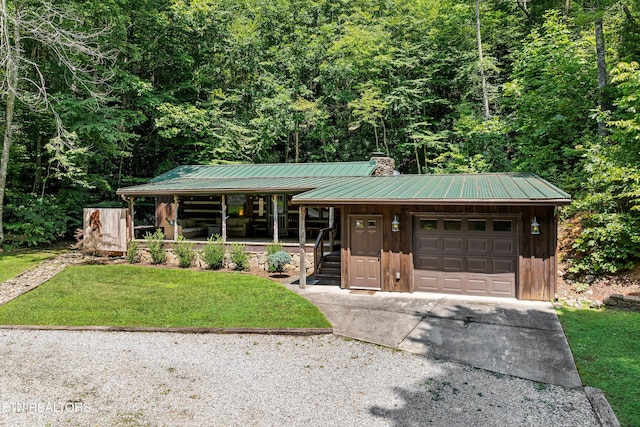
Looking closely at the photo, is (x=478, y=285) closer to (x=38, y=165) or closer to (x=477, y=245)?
(x=477, y=245)

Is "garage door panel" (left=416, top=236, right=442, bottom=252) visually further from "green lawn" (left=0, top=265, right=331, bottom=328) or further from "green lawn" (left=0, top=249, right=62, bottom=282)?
"green lawn" (left=0, top=249, right=62, bottom=282)

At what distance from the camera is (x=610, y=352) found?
5965 mm

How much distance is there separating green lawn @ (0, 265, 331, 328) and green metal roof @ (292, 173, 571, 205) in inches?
117

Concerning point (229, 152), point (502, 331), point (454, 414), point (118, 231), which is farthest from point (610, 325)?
point (229, 152)

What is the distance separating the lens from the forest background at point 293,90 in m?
15.9

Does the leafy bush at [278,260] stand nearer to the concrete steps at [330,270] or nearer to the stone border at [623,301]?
the concrete steps at [330,270]

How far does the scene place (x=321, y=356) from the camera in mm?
6062

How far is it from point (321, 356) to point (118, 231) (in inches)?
469

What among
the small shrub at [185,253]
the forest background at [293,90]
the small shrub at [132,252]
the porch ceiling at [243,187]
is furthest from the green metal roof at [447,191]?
the small shrub at [132,252]

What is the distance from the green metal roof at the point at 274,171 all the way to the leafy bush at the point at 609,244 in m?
7.86

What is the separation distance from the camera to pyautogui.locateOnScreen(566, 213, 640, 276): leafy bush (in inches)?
380

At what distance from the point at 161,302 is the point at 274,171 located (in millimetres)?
9180

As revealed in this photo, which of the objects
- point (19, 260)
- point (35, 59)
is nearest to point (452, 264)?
point (19, 260)

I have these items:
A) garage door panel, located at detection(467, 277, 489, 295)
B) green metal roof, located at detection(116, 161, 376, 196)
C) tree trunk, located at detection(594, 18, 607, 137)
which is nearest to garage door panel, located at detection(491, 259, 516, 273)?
garage door panel, located at detection(467, 277, 489, 295)
